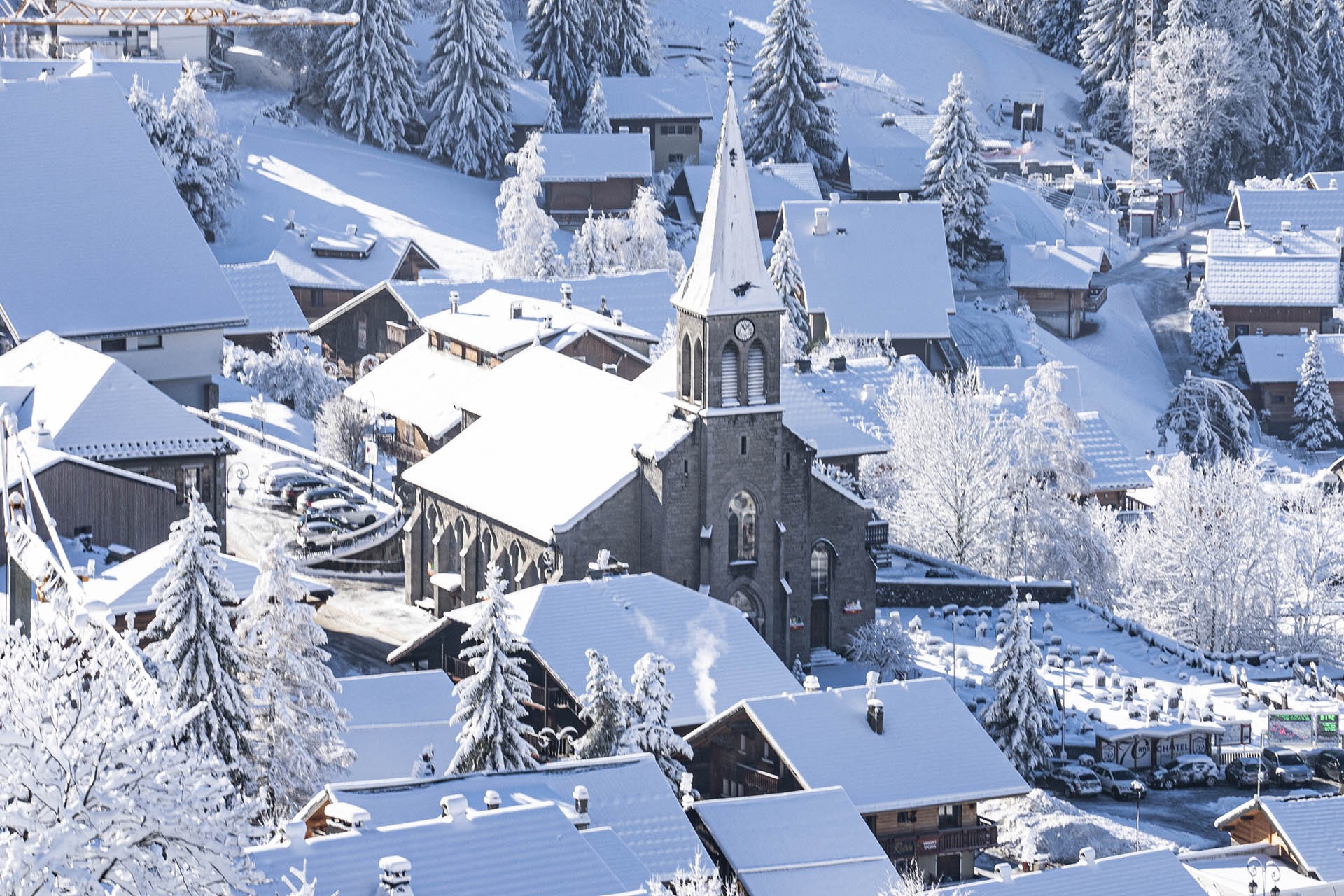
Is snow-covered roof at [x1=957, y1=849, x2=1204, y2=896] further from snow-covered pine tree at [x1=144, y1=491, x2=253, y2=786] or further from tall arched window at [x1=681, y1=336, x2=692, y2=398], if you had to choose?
tall arched window at [x1=681, y1=336, x2=692, y2=398]

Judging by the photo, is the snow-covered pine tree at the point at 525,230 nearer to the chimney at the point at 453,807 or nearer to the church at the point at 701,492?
the church at the point at 701,492

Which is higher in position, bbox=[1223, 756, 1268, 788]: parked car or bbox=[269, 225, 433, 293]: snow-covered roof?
bbox=[269, 225, 433, 293]: snow-covered roof

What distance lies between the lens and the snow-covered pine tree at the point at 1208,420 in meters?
114

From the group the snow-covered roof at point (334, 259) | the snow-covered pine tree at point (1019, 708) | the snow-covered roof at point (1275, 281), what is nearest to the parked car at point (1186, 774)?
the snow-covered pine tree at point (1019, 708)

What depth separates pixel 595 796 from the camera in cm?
4978

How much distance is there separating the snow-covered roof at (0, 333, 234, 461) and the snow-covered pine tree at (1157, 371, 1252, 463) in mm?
54110

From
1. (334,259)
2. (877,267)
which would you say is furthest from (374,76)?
(877,267)

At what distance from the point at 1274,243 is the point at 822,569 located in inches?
2580

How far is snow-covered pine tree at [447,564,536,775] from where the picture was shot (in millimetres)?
53562

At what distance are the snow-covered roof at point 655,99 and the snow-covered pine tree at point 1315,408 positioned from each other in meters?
33.7

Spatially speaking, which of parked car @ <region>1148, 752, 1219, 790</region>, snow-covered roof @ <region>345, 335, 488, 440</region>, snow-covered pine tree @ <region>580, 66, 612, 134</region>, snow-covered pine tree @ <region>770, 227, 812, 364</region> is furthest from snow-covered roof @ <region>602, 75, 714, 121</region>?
parked car @ <region>1148, 752, 1219, 790</region>

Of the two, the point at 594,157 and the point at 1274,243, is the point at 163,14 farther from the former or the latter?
the point at 1274,243

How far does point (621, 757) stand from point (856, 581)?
21885 millimetres

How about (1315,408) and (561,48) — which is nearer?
(1315,408)
